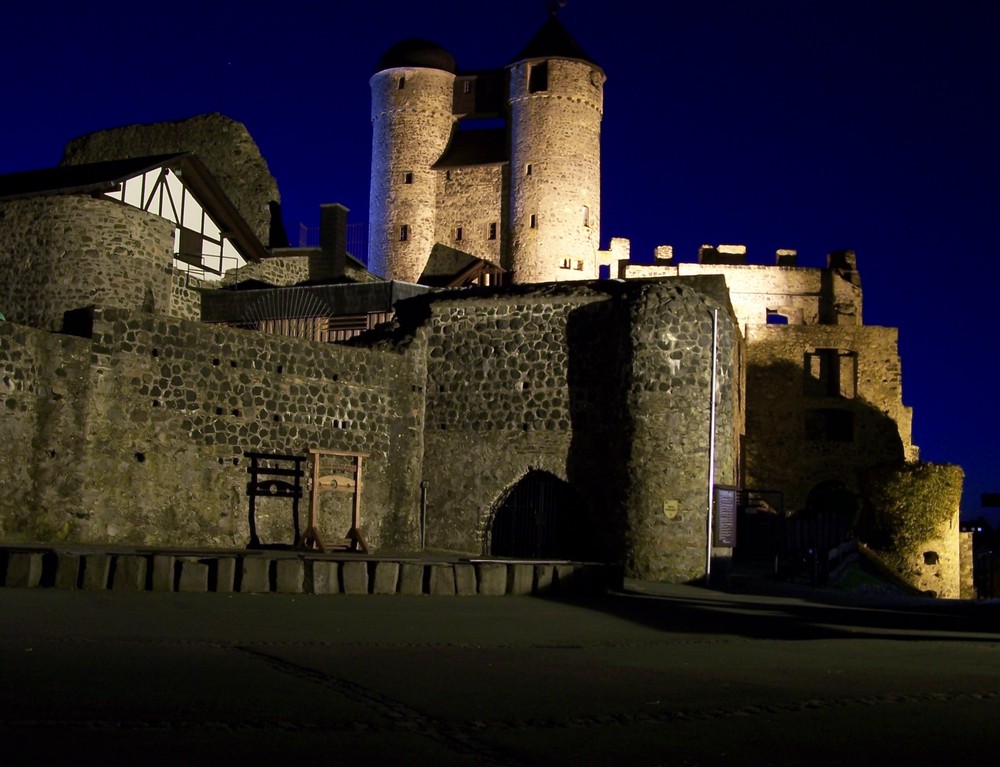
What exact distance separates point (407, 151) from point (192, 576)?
148 feet

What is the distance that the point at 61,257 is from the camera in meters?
27.1

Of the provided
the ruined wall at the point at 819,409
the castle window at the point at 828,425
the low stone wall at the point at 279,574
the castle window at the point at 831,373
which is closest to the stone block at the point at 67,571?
the low stone wall at the point at 279,574

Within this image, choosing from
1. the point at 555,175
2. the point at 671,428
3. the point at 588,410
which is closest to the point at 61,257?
the point at 588,410

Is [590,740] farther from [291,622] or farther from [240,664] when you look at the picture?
[291,622]

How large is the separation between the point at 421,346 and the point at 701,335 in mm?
5352

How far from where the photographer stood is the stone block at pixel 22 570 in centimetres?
1294

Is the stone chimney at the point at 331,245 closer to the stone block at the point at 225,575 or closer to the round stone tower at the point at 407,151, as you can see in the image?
the round stone tower at the point at 407,151

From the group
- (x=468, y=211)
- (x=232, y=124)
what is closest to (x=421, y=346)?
(x=232, y=124)

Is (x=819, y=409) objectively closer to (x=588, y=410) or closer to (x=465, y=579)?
(x=588, y=410)

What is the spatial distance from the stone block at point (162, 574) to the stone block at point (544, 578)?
4979mm

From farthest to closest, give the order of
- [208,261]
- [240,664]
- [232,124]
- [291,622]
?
[232,124]
[208,261]
[291,622]
[240,664]

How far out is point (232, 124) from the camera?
4147 cm

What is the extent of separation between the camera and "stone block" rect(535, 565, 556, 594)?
16.2 meters

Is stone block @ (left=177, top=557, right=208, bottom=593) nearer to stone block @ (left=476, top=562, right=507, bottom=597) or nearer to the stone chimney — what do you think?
stone block @ (left=476, top=562, right=507, bottom=597)
